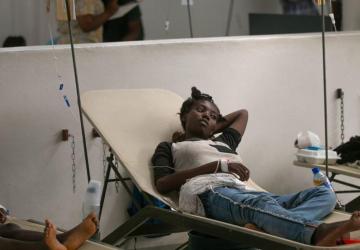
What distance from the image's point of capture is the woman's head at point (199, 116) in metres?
3.34

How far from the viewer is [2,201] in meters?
3.51

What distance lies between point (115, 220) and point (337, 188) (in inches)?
54.5

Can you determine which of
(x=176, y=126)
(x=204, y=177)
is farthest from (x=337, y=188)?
(x=204, y=177)

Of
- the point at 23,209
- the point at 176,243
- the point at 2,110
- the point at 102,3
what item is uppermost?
the point at 102,3

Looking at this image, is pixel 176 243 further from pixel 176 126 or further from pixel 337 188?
pixel 337 188

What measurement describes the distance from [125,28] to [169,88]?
0.85 m

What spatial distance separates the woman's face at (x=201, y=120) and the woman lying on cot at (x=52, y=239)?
92 centimetres

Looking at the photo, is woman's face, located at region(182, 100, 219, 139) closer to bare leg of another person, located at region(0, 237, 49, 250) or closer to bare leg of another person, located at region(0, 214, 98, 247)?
bare leg of another person, located at region(0, 214, 98, 247)

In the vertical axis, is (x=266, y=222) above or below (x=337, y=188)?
above

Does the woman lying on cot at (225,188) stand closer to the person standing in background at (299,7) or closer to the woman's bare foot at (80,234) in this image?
the woman's bare foot at (80,234)

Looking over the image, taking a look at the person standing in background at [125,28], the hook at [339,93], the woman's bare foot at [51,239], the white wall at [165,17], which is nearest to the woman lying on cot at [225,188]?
the woman's bare foot at [51,239]

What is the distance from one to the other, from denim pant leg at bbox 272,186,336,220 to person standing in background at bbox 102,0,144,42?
1.97 meters

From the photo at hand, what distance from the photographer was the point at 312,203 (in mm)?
2818

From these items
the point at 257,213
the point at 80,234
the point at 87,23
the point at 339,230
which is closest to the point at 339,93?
the point at 87,23
